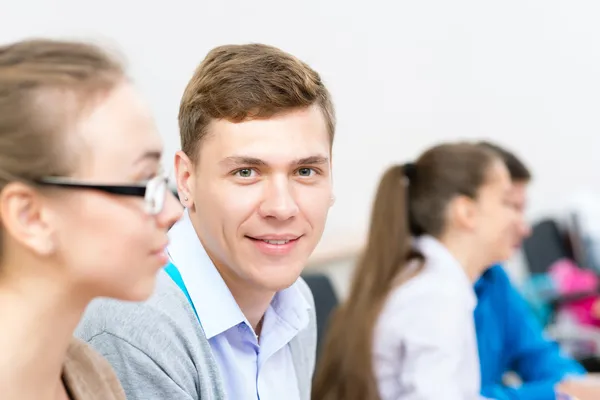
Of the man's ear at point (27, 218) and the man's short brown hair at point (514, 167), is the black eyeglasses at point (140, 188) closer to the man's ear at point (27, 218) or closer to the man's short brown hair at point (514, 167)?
the man's ear at point (27, 218)

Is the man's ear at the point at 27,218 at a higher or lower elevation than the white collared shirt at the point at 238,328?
higher

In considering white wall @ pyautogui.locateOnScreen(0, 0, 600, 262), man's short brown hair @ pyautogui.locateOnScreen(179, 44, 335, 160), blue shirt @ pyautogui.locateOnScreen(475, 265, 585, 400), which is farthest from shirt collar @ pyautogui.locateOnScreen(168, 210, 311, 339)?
blue shirt @ pyautogui.locateOnScreen(475, 265, 585, 400)

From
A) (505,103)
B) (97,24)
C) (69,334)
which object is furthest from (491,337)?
(505,103)

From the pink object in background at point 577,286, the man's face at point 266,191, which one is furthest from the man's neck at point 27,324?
the pink object in background at point 577,286

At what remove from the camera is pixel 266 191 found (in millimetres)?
1208

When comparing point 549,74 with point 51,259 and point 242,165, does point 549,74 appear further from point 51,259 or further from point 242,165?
point 51,259

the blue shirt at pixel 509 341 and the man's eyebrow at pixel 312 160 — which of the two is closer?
the man's eyebrow at pixel 312 160

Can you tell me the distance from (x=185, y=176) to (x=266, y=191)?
6.4 inches

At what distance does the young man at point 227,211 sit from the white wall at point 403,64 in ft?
3.57

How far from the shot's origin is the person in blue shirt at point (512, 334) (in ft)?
7.92

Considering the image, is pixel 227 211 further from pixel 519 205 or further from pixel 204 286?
pixel 519 205

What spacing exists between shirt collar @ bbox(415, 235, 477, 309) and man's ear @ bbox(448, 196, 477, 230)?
8 cm

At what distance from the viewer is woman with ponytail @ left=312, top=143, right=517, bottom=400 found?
1.84 m

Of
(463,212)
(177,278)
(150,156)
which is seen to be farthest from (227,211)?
(463,212)
